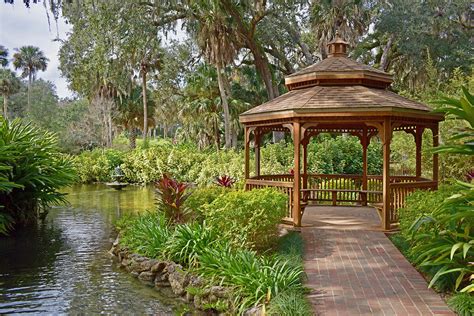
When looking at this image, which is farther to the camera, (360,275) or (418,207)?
(418,207)

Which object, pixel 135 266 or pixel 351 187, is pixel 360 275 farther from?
pixel 351 187

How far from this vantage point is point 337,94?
36.1 feet

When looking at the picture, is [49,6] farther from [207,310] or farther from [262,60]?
[262,60]

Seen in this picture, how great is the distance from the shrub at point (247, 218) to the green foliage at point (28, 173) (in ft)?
21.6

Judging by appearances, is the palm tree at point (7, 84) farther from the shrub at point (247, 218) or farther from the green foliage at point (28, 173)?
the shrub at point (247, 218)

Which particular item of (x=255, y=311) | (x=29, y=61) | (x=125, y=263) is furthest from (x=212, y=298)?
(x=29, y=61)

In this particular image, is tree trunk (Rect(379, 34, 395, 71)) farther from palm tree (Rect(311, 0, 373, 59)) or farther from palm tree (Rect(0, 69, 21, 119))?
palm tree (Rect(0, 69, 21, 119))

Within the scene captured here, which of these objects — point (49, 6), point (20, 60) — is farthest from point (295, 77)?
point (20, 60)

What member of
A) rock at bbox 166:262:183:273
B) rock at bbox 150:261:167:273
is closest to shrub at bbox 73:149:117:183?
rock at bbox 150:261:167:273

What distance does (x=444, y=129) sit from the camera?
14984 mm

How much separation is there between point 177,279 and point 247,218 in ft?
5.25

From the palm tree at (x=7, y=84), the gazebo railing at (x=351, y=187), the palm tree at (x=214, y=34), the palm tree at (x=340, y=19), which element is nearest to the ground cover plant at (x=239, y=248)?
the gazebo railing at (x=351, y=187)

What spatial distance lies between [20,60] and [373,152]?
4854cm

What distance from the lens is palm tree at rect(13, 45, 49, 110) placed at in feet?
188
